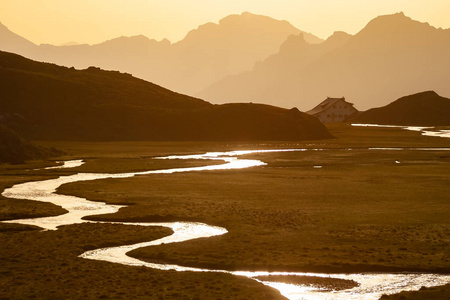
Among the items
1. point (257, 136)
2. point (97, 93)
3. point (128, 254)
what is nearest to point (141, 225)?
point (128, 254)

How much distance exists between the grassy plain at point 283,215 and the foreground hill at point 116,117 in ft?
282

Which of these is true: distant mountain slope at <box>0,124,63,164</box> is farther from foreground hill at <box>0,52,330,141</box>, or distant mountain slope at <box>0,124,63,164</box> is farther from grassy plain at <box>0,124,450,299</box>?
foreground hill at <box>0,52,330,141</box>

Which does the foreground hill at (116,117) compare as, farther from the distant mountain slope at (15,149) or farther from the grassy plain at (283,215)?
the grassy plain at (283,215)

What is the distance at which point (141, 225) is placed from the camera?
37750 mm

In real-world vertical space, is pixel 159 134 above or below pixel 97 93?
below

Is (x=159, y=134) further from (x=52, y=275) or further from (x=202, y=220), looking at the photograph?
(x=52, y=275)

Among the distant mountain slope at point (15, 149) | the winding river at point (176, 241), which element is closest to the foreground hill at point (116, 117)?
the distant mountain slope at point (15, 149)

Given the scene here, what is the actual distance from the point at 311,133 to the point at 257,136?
14.7m

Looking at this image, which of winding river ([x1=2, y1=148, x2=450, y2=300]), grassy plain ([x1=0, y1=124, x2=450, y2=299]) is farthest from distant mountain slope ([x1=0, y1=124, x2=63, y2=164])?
winding river ([x1=2, y1=148, x2=450, y2=300])

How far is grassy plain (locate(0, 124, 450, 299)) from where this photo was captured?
27.7m

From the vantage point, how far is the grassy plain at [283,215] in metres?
27.7

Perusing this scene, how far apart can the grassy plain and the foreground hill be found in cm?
8583

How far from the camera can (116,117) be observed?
172625 mm

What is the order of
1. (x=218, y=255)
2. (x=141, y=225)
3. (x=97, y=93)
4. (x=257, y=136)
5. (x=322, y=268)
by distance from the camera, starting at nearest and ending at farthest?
(x=322, y=268)
(x=218, y=255)
(x=141, y=225)
(x=257, y=136)
(x=97, y=93)
